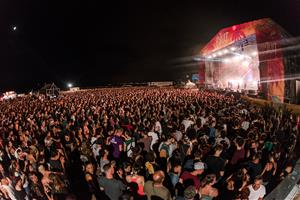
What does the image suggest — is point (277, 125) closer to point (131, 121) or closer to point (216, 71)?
point (131, 121)

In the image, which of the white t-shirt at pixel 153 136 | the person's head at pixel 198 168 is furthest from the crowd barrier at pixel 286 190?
the white t-shirt at pixel 153 136

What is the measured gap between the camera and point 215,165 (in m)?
5.62

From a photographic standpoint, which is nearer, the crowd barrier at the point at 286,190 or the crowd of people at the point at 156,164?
the crowd of people at the point at 156,164

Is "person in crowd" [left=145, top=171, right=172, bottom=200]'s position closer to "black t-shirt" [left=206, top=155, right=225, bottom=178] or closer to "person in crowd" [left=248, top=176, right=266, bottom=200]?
"person in crowd" [left=248, top=176, right=266, bottom=200]

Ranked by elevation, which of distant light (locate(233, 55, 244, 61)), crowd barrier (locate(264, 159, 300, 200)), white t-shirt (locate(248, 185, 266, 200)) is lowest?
crowd barrier (locate(264, 159, 300, 200))

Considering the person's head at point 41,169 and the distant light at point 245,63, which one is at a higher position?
the distant light at point 245,63

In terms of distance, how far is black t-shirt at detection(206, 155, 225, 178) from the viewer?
220 inches

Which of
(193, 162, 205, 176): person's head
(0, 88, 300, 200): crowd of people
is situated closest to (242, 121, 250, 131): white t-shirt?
(0, 88, 300, 200): crowd of people

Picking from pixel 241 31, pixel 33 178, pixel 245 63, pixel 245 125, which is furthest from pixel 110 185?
pixel 245 63

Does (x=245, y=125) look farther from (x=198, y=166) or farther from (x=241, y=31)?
(x=241, y=31)

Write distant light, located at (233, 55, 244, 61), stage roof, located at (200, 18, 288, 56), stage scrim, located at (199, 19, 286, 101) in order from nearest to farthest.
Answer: stage scrim, located at (199, 19, 286, 101) < stage roof, located at (200, 18, 288, 56) < distant light, located at (233, 55, 244, 61)

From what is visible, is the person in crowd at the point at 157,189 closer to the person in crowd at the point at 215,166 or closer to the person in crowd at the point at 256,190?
the person in crowd at the point at 256,190

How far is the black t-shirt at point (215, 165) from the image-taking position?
5.58 metres

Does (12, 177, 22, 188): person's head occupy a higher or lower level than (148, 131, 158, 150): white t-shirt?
lower
